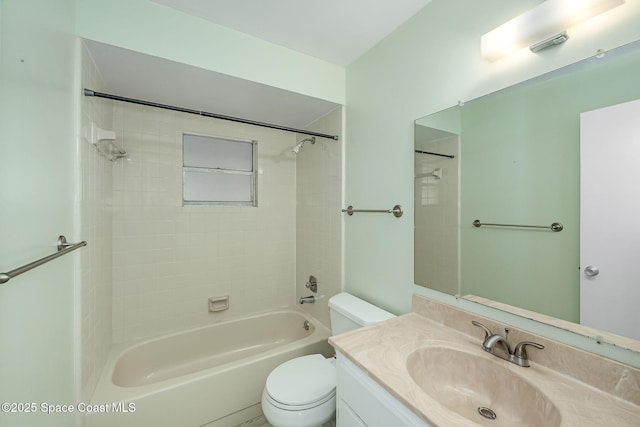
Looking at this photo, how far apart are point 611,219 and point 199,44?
6.52 feet

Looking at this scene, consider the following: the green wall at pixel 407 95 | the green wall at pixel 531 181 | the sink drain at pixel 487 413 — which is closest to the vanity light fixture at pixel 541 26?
the green wall at pixel 407 95

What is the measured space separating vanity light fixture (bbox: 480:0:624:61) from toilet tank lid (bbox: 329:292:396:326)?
1341 mm

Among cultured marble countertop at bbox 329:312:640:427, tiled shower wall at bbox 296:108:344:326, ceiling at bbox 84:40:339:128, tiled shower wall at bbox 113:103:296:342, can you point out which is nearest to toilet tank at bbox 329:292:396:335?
cultured marble countertop at bbox 329:312:640:427

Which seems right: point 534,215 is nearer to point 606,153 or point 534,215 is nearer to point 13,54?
point 606,153

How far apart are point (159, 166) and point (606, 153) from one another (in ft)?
8.48

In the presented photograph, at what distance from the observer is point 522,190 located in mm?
949

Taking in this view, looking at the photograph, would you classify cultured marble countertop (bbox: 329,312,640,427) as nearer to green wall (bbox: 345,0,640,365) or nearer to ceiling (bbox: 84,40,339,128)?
green wall (bbox: 345,0,640,365)

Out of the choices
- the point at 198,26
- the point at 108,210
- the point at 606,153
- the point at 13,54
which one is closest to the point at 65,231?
the point at 13,54

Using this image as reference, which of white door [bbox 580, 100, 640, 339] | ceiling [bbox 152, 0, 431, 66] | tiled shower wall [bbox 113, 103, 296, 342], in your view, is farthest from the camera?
tiled shower wall [bbox 113, 103, 296, 342]

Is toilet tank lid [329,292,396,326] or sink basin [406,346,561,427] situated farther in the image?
toilet tank lid [329,292,396,326]

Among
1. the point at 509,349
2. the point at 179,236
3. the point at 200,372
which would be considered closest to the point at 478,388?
the point at 509,349

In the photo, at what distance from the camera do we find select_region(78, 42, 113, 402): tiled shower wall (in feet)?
4.03

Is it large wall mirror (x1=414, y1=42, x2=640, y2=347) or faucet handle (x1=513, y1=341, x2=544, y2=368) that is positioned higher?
large wall mirror (x1=414, y1=42, x2=640, y2=347)

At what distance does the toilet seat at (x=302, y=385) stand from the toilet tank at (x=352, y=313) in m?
0.24
